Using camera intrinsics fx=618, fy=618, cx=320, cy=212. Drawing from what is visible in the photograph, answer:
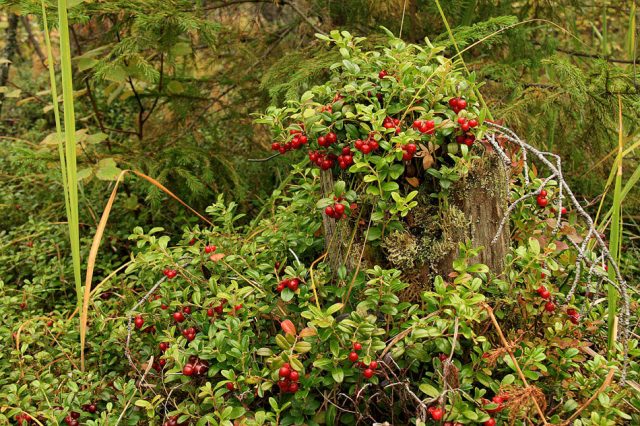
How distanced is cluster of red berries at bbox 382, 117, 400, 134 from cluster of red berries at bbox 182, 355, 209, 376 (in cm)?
93

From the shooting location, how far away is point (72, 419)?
78.7 inches

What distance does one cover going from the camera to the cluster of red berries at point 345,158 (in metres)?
1.93

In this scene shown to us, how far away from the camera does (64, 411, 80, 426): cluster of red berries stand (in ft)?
6.50

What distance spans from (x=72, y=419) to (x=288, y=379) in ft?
2.56

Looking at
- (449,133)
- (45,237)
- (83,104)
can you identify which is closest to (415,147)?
(449,133)

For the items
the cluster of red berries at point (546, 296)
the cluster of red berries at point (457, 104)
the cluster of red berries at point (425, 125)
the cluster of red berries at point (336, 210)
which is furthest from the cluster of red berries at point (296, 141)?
the cluster of red berries at point (546, 296)

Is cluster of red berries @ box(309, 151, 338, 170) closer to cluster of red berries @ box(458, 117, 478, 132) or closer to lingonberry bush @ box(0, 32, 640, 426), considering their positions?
lingonberry bush @ box(0, 32, 640, 426)

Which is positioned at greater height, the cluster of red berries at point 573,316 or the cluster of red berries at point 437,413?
the cluster of red berries at point 573,316

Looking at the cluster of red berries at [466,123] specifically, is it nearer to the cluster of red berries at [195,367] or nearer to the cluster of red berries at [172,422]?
the cluster of red berries at [195,367]

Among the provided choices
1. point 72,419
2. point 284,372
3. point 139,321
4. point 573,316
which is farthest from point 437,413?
point 72,419

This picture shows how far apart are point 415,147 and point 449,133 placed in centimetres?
13

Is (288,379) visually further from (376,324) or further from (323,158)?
(323,158)

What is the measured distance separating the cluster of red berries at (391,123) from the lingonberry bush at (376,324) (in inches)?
0.6

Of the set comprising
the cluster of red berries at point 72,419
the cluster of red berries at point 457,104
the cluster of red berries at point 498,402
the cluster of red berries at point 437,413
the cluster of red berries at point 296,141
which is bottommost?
the cluster of red berries at point 72,419
